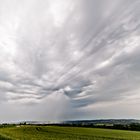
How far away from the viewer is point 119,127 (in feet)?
355

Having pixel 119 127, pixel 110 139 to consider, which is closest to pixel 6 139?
pixel 110 139

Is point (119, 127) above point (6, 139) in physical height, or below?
above

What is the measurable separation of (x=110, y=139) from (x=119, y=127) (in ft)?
188

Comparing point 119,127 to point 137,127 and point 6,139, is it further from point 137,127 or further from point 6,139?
point 6,139

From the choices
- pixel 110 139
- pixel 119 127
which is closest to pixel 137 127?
pixel 119 127

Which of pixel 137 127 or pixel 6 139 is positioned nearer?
pixel 6 139

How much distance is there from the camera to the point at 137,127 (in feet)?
346

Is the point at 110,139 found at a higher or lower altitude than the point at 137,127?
lower

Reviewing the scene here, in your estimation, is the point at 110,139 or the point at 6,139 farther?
the point at 110,139

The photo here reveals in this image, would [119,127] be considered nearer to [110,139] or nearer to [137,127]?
[137,127]

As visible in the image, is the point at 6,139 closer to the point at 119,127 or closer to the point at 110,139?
the point at 110,139

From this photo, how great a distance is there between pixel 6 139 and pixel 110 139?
88.3ft

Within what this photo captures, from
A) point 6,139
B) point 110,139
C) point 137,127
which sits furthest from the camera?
point 137,127

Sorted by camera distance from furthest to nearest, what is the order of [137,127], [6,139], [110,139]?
[137,127] < [110,139] < [6,139]
